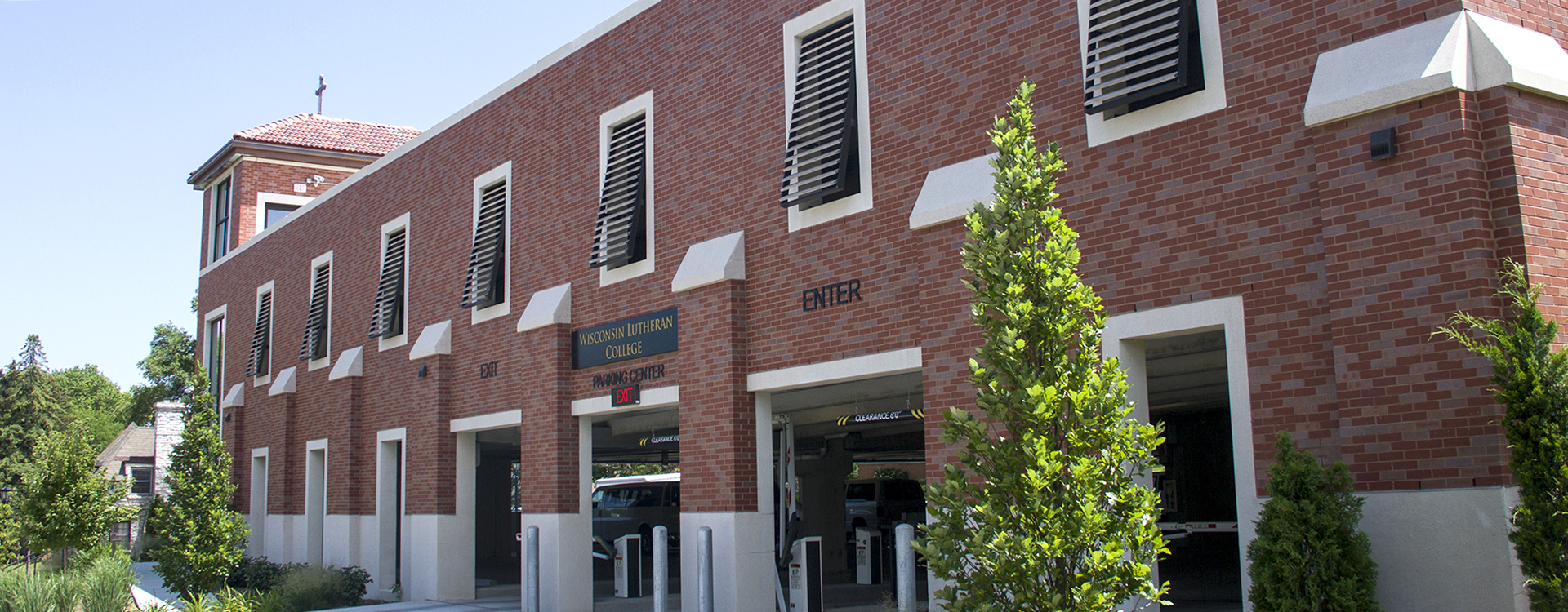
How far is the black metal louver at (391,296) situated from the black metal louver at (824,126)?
34.4 ft

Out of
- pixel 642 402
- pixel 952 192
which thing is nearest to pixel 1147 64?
pixel 952 192

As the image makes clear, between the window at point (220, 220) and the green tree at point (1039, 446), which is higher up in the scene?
the window at point (220, 220)

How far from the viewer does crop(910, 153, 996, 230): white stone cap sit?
10.1 metres

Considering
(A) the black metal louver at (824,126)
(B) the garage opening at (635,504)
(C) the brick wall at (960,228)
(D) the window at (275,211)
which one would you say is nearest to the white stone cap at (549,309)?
(C) the brick wall at (960,228)

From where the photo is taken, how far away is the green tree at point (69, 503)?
2236cm

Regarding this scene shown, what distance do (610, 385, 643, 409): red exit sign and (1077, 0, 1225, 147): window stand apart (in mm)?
6832

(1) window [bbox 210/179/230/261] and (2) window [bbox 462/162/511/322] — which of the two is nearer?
(2) window [bbox 462/162/511/322]

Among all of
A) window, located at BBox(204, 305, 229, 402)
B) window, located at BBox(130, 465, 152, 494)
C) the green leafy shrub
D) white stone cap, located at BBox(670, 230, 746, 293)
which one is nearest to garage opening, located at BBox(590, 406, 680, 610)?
white stone cap, located at BBox(670, 230, 746, 293)

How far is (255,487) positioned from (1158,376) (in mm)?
20762

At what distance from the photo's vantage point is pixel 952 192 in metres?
10.4

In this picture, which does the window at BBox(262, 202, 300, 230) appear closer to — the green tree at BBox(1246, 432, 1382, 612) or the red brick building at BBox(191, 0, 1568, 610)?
the red brick building at BBox(191, 0, 1568, 610)

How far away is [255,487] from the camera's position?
2655 cm

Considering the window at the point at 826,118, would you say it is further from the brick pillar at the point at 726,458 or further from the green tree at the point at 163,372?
the green tree at the point at 163,372

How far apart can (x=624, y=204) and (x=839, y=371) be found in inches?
175
